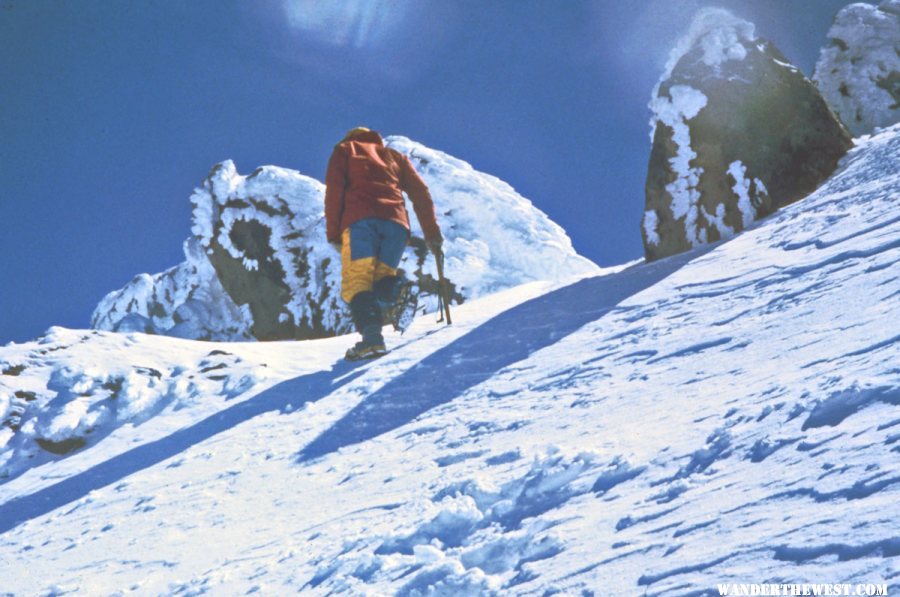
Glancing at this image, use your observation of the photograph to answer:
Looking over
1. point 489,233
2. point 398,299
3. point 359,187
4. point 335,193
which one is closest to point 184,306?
point 489,233

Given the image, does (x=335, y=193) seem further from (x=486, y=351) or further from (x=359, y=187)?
(x=486, y=351)

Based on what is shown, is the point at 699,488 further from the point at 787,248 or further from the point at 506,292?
the point at 506,292

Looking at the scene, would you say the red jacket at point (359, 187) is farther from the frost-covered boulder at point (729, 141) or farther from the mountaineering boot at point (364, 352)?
the frost-covered boulder at point (729, 141)

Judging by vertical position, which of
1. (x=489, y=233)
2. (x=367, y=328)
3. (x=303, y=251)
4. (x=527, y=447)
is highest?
(x=303, y=251)

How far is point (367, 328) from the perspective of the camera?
5848 millimetres

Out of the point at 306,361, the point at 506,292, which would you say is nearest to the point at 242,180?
the point at 506,292

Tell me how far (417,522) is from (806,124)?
275 inches

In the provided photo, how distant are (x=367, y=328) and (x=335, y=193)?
1282 millimetres

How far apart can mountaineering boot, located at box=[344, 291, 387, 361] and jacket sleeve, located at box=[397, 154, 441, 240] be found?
1.08m

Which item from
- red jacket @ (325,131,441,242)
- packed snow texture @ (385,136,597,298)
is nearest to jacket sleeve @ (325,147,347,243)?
red jacket @ (325,131,441,242)

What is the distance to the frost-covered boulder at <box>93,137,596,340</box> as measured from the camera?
1881cm

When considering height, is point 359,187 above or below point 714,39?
below

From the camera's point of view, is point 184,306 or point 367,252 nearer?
point 367,252

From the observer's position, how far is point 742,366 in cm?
267
